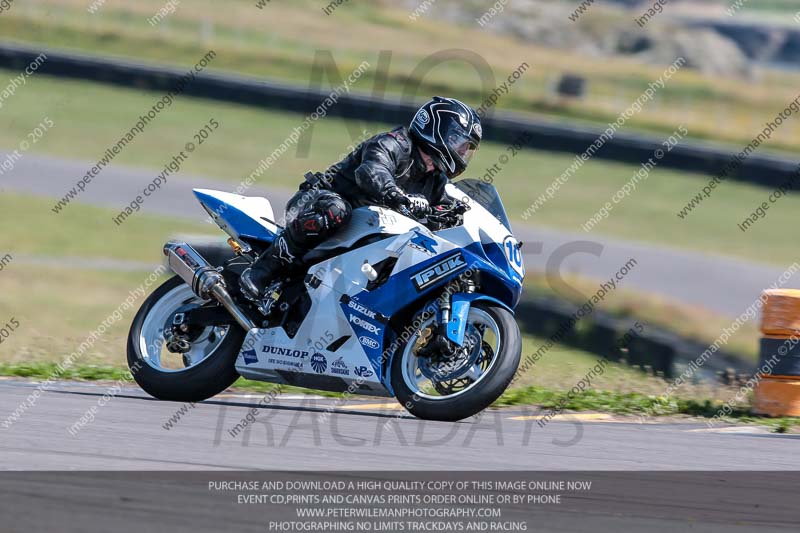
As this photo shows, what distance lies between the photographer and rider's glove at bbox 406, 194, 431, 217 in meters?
6.77

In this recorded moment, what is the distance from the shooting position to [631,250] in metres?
21.7

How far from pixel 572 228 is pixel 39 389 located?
16.6 meters

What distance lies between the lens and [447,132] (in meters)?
7.09

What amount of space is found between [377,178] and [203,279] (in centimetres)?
127

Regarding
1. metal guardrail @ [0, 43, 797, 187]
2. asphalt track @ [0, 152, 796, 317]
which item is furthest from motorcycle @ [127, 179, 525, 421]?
metal guardrail @ [0, 43, 797, 187]

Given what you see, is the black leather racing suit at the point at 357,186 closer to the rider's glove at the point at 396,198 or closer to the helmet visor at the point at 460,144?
the rider's glove at the point at 396,198

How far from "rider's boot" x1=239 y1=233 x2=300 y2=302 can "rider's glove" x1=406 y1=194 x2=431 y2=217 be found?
35.0 inches

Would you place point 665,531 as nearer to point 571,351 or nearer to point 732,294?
point 571,351

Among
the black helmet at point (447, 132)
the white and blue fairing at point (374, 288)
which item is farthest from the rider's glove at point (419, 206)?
the black helmet at point (447, 132)

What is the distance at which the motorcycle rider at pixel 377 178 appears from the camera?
7.02 metres

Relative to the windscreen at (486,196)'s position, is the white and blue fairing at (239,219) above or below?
below

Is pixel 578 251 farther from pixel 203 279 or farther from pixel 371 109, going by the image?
pixel 203 279

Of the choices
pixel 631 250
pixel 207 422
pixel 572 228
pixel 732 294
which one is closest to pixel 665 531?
pixel 207 422

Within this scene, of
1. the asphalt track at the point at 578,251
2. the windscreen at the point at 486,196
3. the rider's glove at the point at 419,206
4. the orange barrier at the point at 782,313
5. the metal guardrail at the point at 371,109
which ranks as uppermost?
the metal guardrail at the point at 371,109
